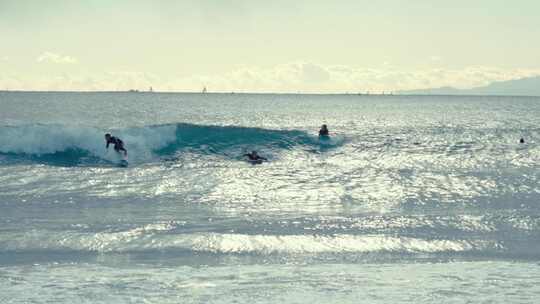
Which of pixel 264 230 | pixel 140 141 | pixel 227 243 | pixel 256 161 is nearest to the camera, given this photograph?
pixel 227 243

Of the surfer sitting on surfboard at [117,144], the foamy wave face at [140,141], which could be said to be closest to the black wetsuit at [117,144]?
the surfer sitting on surfboard at [117,144]

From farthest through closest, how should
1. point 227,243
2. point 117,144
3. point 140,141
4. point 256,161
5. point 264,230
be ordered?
point 140,141 → point 256,161 → point 117,144 → point 264,230 → point 227,243

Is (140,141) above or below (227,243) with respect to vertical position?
above

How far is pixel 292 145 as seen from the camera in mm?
41906

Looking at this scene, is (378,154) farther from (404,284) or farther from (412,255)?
(404,284)

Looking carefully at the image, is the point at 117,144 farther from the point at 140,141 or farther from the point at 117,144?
the point at 140,141

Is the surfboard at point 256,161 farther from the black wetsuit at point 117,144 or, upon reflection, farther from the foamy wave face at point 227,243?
the foamy wave face at point 227,243

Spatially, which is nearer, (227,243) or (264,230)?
(227,243)

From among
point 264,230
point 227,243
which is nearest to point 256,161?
point 264,230

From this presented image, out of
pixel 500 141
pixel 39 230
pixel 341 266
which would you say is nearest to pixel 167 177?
pixel 39 230

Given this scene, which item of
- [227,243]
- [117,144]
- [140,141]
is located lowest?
[227,243]

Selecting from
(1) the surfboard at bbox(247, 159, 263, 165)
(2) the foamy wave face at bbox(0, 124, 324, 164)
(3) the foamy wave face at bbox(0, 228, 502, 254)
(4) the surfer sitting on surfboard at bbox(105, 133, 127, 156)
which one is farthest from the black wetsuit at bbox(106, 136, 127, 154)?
(3) the foamy wave face at bbox(0, 228, 502, 254)

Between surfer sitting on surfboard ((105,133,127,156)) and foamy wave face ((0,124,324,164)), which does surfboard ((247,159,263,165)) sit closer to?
foamy wave face ((0,124,324,164))

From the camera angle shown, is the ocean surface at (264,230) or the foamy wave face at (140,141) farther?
the foamy wave face at (140,141)
